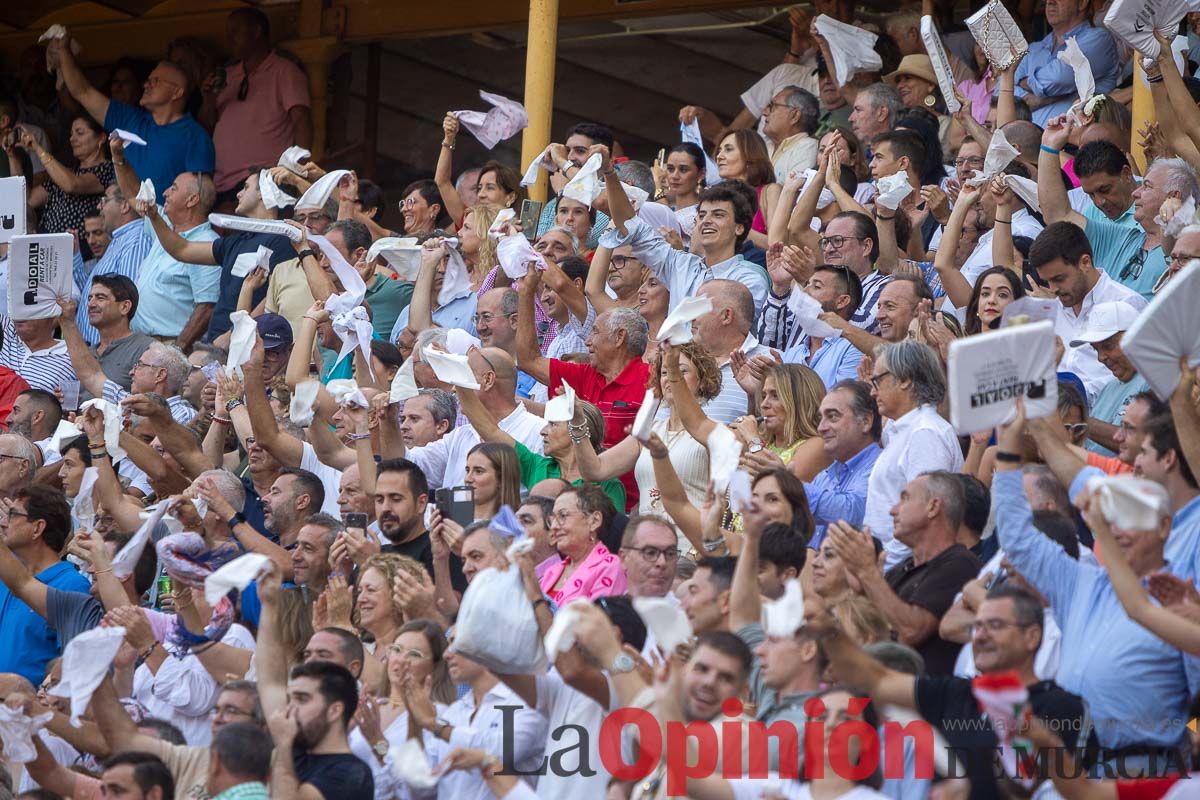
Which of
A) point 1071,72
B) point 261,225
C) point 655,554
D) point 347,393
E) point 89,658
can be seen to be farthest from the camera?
point 261,225

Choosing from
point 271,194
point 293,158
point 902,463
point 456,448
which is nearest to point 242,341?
point 456,448

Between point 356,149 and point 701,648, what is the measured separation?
8.93 meters

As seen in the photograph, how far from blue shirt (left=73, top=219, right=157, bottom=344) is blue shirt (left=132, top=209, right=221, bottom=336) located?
0.62 feet

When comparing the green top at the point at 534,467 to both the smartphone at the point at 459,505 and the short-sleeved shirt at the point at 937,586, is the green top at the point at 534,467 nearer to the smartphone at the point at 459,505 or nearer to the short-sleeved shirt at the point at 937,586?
→ the smartphone at the point at 459,505

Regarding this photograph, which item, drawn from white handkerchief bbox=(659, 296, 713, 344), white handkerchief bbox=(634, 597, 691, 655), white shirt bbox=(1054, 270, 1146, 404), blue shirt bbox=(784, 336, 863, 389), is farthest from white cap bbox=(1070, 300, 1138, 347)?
white handkerchief bbox=(634, 597, 691, 655)

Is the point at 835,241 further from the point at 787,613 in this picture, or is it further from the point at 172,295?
the point at 172,295

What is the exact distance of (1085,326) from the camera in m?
7.14

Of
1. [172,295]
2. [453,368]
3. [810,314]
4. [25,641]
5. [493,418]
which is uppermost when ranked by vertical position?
[810,314]

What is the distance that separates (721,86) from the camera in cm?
1341

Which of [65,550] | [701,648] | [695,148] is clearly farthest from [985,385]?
[695,148]

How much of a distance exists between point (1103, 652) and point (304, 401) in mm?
Answer: 4057

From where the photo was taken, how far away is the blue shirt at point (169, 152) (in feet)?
39.0

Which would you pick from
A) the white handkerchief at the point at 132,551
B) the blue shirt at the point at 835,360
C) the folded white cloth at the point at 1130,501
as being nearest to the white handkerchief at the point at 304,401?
the white handkerchief at the point at 132,551

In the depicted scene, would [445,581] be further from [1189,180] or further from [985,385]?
[1189,180]
